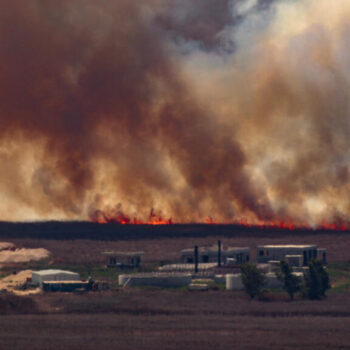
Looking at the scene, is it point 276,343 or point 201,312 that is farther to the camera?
point 201,312

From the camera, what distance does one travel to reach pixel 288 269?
514 ft

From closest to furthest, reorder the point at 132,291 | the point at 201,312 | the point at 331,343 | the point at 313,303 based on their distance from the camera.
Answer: the point at 331,343 < the point at 201,312 < the point at 313,303 < the point at 132,291

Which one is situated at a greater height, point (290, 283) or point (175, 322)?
point (290, 283)

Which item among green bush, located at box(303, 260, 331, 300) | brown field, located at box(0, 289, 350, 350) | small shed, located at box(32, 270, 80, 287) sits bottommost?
brown field, located at box(0, 289, 350, 350)

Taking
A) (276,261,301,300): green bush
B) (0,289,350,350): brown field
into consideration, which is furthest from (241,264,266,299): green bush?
(276,261,301,300): green bush

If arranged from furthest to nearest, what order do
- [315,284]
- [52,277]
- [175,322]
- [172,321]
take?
1. [52,277]
2. [315,284]
3. [172,321]
4. [175,322]

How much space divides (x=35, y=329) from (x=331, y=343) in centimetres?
3607

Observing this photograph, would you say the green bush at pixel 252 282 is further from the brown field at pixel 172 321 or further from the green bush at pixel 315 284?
the green bush at pixel 315 284

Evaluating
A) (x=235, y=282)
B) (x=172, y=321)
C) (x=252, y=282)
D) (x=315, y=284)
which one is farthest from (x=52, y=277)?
Result: (x=172, y=321)

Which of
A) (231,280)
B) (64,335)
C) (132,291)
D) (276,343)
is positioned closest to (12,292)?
(132,291)

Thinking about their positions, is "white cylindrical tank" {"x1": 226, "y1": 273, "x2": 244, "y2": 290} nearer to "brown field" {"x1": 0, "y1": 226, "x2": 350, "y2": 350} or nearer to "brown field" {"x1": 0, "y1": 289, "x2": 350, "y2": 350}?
"brown field" {"x1": 0, "y1": 226, "x2": 350, "y2": 350}

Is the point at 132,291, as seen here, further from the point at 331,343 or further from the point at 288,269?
the point at 331,343

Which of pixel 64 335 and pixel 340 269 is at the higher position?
pixel 340 269

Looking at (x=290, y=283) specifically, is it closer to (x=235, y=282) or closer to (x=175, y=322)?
(x=235, y=282)
